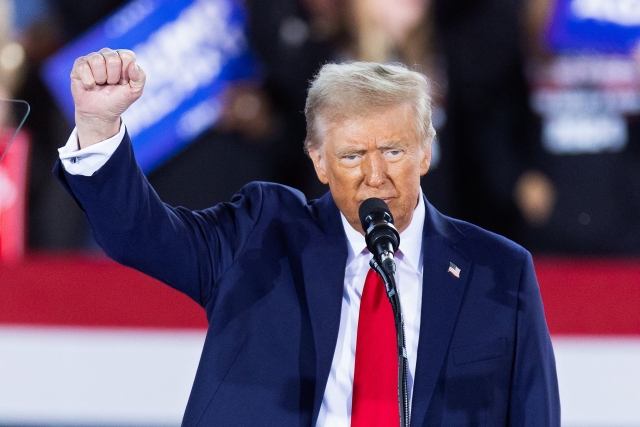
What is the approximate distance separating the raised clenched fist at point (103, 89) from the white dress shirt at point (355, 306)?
1.0 inches

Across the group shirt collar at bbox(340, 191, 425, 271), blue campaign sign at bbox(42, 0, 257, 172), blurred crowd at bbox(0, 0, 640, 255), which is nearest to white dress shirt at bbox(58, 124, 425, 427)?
shirt collar at bbox(340, 191, 425, 271)

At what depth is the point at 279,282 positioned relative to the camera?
1297 millimetres

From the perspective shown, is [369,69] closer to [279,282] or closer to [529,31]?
[279,282]

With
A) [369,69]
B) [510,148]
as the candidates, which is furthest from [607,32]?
[369,69]

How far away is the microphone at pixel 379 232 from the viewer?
987mm

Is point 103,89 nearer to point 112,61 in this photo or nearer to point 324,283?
point 112,61

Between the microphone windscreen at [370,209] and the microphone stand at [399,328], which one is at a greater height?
the microphone windscreen at [370,209]

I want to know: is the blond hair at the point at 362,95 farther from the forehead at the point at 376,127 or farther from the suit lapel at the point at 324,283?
the suit lapel at the point at 324,283

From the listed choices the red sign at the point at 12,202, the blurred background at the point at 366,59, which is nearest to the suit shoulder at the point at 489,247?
the blurred background at the point at 366,59

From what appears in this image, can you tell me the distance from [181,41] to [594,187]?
139 cm

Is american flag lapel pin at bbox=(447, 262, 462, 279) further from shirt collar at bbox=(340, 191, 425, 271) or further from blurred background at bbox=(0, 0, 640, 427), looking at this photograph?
blurred background at bbox=(0, 0, 640, 427)

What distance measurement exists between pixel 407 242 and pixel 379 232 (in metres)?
0.35

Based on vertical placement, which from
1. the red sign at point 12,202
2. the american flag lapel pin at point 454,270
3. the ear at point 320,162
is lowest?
the american flag lapel pin at point 454,270

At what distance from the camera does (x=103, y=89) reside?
109cm
